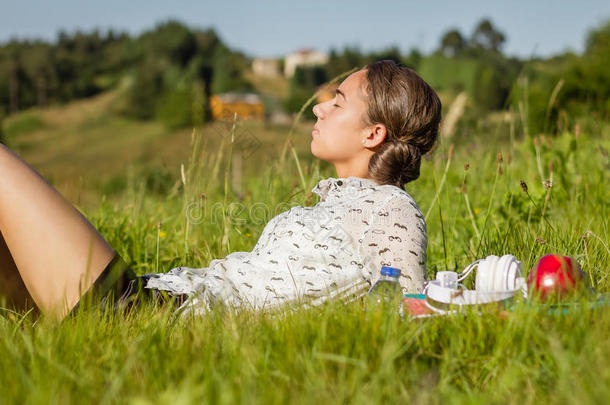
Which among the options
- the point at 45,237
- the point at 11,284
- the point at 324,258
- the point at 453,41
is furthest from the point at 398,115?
the point at 453,41

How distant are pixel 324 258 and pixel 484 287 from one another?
516 millimetres

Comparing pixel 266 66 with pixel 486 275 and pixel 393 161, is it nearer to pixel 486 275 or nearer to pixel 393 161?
pixel 393 161

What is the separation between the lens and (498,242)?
246 cm

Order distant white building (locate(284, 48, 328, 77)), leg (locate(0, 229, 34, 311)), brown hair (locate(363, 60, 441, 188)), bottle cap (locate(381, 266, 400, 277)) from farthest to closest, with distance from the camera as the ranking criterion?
distant white building (locate(284, 48, 328, 77)), brown hair (locate(363, 60, 441, 188)), leg (locate(0, 229, 34, 311)), bottle cap (locate(381, 266, 400, 277))

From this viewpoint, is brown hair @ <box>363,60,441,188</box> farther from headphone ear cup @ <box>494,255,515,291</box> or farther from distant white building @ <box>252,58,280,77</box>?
distant white building @ <box>252,58,280,77</box>

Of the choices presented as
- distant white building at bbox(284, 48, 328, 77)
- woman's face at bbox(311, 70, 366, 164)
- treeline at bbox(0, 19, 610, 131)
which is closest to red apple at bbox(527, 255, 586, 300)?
woman's face at bbox(311, 70, 366, 164)

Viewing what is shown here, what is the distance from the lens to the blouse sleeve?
1766mm

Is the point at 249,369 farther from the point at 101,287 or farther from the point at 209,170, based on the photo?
the point at 209,170

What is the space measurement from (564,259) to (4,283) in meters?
1.85

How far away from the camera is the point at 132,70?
8381 cm

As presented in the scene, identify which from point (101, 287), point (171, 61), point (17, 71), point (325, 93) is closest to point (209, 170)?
point (325, 93)

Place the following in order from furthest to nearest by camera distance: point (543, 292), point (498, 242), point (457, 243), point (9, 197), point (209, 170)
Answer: point (209, 170)
point (457, 243)
point (498, 242)
point (9, 197)
point (543, 292)

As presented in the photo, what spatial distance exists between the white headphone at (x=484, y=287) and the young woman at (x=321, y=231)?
203 mm

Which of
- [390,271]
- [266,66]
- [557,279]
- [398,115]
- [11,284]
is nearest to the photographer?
[557,279]
